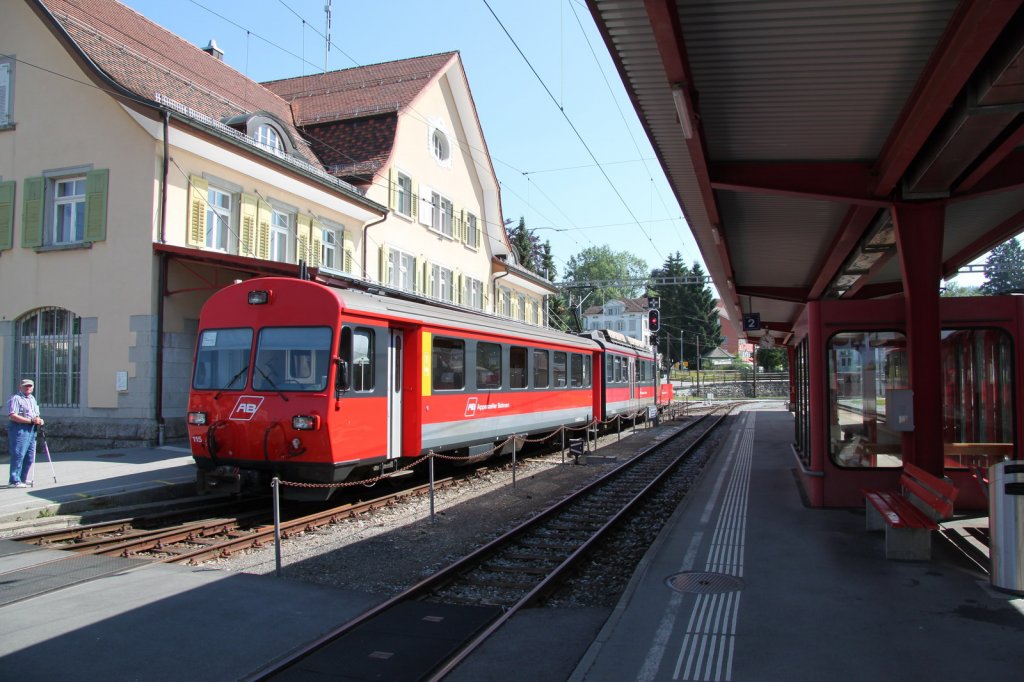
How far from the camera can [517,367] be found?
14.1 m

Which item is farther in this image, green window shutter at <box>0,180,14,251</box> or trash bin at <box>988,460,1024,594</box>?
green window shutter at <box>0,180,14,251</box>

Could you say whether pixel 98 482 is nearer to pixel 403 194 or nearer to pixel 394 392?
pixel 394 392

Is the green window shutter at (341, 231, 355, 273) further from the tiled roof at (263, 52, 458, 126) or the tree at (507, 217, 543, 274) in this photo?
the tree at (507, 217, 543, 274)

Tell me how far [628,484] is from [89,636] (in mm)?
9141

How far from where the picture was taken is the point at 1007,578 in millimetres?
5648

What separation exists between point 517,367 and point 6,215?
12.1m

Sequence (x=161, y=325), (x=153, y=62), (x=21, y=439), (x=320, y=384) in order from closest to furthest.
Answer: (x=320, y=384) → (x=21, y=439) → (x=161, y=325) → (x=153, y=62)

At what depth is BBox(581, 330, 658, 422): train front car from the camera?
2072 cm

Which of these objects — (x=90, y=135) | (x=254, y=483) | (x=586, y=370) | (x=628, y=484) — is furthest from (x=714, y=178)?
(x=90, y=135)

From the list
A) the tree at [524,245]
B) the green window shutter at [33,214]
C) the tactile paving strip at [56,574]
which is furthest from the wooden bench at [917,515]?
the tree at [524,245]

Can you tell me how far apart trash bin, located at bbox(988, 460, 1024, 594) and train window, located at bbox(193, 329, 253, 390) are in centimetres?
806

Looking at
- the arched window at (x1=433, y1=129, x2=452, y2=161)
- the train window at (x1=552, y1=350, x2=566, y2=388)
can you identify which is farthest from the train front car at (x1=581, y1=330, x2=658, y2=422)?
the arched window at (x1=433, y1=129, x2=452, y2=161)

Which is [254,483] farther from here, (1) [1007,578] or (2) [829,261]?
(2) [829,261]

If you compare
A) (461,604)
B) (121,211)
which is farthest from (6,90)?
(461,604)
